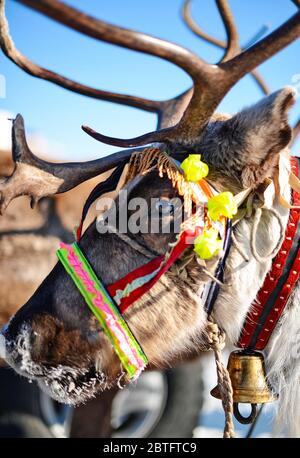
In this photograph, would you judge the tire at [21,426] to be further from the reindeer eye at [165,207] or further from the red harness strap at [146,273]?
the reindeer eye at [165,207]

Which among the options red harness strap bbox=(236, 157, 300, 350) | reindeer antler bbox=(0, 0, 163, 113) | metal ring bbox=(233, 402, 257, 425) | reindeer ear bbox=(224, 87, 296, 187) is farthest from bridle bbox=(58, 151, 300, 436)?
reindeer antler bbox=(0, 0, 163, 113)

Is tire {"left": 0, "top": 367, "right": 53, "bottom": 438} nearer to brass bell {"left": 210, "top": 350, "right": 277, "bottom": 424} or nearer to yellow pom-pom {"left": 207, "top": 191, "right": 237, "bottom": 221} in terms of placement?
brass bell {"left": 210, "top": 350, "right": 277, "bottom": 424}

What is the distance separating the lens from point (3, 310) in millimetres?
4418

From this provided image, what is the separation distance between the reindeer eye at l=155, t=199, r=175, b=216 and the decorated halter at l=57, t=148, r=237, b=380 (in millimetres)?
64

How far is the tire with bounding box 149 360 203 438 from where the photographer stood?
448cm

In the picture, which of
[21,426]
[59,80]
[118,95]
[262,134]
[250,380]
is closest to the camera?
[262,134]

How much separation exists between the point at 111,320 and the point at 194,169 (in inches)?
26.1

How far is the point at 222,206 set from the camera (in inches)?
83.7

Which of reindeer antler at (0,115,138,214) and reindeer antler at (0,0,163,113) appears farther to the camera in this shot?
reindeer antler at (0,115,138,214)

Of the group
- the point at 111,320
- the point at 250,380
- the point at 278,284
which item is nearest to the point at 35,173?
the point at 111,320

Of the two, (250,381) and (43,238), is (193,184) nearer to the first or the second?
(250,381)

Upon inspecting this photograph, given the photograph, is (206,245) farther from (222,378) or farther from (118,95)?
(118,95)

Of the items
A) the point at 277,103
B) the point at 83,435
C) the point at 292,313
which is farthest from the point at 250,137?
the point at 83,435

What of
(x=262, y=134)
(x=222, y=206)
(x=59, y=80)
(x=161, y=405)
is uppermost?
(x=262, y=134)
